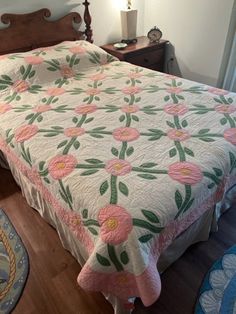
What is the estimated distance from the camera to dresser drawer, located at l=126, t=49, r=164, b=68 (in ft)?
8.95

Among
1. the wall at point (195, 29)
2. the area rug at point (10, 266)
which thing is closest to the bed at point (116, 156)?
the area rug at point (10, 266)

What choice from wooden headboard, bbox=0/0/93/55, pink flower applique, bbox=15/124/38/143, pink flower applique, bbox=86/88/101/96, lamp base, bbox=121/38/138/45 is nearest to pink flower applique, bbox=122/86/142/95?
pink flower applique, bbox=86/88/101/96

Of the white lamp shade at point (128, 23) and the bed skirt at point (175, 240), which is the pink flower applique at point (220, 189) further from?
the white lamp shade at point (128, 23)

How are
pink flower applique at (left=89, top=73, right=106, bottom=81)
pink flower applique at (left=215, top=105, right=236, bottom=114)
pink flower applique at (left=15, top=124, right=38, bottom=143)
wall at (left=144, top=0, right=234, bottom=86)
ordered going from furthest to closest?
wall at (left=144, top=0, right=234, bottom=86) → pink flower applique at (left=89, top=73, right=106, bottom=81) → pink flower applique at (left=215, top=105, right=236, bottom=114) → pink flower applique at (left=15, top=124, right=38, bottom=143)

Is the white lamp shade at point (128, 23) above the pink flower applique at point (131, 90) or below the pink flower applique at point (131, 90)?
above

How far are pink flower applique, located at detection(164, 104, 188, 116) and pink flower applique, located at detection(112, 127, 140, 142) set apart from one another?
1.02 feet

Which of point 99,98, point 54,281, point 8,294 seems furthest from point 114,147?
point 8,294

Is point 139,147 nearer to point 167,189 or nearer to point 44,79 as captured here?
point 167,189

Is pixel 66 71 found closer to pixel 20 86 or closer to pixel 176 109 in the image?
pixel 20 86

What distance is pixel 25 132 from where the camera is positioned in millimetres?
1473

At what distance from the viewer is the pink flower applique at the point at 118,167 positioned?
1.12 metres

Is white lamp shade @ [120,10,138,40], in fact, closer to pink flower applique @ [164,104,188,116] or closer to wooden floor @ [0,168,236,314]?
pink flower applique @ [164,104,188,116]

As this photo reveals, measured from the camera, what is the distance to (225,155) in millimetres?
1223

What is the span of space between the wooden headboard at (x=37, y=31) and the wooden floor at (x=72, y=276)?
1.52m
